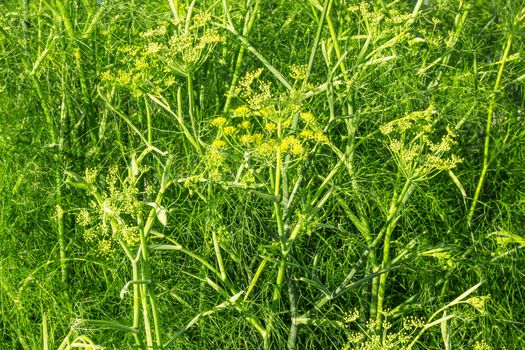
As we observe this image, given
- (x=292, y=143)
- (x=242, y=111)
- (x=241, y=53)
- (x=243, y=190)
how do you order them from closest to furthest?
(x=292, y=143), (x=242, y=111), (x=243, y=190), (x=241, y=53)

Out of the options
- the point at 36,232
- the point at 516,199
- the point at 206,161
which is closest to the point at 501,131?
the point at 516,199

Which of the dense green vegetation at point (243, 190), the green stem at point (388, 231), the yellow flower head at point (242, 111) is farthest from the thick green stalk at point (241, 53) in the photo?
the green stem at point (388, 231)

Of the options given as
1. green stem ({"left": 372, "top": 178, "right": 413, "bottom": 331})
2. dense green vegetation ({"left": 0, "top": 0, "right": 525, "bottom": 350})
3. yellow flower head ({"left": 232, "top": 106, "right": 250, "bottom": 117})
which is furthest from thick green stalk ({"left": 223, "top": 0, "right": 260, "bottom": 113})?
green stem ({"left": 372, "top": 178, "right": 413, "bottom": 331})

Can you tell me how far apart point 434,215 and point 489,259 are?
0.29m

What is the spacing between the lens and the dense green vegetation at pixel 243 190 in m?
2.93

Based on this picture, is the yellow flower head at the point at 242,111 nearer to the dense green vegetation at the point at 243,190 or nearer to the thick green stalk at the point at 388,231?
the dense green vegetation at the point at 243,190

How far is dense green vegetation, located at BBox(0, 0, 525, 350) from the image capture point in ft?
9.62

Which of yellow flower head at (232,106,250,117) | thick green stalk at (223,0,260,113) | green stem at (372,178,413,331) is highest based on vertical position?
yellow flower head at (232,106,250,117)

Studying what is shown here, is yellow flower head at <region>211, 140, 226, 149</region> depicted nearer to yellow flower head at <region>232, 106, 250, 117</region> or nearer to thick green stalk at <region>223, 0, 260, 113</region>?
yellow flower head at <region>232, 106, 250, 117</region>

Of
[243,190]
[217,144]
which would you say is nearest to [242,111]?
[217,144]

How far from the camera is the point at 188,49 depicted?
2674 mm

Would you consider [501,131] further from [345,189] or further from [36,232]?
[36,232]

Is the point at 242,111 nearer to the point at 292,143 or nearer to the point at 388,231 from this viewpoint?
the point at 292,143

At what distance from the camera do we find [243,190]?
2938 mm
